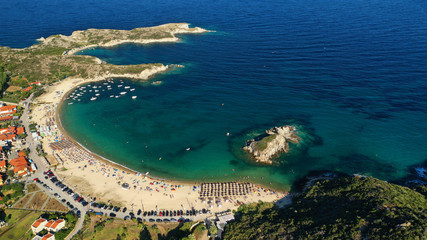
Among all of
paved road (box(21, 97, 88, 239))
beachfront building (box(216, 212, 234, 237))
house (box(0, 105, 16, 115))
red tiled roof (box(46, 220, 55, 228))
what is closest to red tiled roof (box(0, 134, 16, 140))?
paved road (box(21, 97, 88, 239))

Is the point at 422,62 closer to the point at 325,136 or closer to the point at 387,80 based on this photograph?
the point at 387,80

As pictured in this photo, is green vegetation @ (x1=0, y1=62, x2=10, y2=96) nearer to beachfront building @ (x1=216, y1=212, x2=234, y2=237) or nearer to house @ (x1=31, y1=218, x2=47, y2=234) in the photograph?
house @ (x1=31, y1=218, x2=47, y2=234)

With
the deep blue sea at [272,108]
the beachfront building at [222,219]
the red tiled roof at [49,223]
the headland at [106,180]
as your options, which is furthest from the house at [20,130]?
the beachfront building at [222,219]

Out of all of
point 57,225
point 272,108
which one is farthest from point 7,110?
point 272,108

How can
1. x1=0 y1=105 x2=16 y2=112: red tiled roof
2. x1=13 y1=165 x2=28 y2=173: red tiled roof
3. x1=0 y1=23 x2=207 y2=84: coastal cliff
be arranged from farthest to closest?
x1=0 y1=23 x2=207 y2=84: coastal cliff
x1=0 y1=105 x2=16 y2=112: red tiled roof
x1=13 y1=165 x2=28 y2=173: red tiled roof

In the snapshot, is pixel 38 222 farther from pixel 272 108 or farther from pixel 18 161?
pixel 272 108

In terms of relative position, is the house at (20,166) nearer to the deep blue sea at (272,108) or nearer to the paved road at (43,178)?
the paved road at (43,178)
